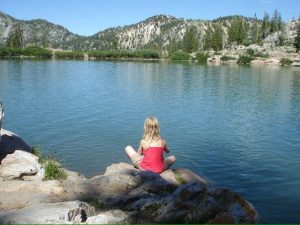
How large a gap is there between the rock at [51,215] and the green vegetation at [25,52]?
569ft

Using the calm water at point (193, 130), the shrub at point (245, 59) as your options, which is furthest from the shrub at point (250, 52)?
the calm water at point (193, 130)

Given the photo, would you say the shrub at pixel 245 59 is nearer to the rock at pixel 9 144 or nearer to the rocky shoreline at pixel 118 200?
the rock at pixel 9 144

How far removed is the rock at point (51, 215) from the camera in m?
8.41

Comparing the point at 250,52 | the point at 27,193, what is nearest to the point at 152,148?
the point at 27,193

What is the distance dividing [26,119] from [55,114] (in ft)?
10.5

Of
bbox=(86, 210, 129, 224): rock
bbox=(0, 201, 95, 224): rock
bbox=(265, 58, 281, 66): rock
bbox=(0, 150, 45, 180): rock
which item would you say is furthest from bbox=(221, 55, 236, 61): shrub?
bbox=(0, 201, 95, 224): rock

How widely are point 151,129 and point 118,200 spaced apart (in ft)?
13.2

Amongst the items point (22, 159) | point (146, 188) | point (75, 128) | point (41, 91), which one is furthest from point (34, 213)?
point (41, 91)

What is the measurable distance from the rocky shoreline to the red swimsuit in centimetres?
50

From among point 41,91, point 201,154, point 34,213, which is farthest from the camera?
point 41,91

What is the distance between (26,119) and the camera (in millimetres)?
31812

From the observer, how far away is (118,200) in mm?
11156

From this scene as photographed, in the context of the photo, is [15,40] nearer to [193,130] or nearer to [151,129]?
[193,130]

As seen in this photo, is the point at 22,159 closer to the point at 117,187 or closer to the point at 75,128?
the point at 117,187
